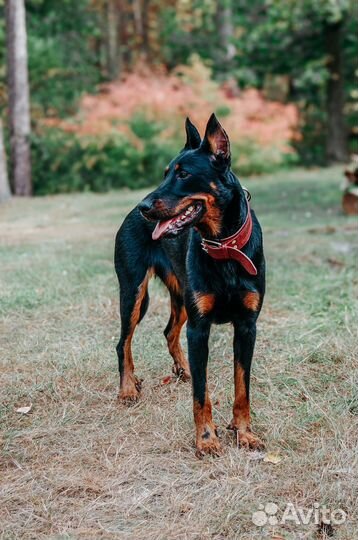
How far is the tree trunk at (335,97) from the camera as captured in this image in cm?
1950

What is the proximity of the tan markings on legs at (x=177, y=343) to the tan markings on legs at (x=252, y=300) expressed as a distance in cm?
101

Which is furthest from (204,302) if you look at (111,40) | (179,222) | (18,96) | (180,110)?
(111,40)

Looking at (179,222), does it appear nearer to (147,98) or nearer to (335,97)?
(147,98)

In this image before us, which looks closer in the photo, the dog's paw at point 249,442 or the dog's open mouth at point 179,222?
the dog's open mouth at point 179,222

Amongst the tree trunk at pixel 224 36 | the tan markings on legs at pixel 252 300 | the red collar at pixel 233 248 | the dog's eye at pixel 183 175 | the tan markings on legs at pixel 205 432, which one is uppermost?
the tree trunk at pixel 224 36

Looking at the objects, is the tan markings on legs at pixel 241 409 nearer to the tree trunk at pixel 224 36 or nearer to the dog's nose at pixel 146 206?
the dog's nose at pixel 146 206

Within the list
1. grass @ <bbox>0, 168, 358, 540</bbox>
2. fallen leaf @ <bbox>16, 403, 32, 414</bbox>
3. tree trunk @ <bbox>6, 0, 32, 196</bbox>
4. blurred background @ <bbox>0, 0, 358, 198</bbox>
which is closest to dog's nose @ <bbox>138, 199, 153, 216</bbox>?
grass @ <bbox>0, 168, 358, 540</bbox>

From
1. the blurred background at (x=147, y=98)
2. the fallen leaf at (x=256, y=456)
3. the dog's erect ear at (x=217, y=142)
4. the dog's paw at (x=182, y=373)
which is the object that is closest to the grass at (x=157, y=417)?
the fallen leaf at (x=256, y=456)

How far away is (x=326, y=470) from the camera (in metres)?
2.97

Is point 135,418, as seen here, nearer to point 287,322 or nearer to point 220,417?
point 220,417

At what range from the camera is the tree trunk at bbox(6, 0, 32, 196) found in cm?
1495

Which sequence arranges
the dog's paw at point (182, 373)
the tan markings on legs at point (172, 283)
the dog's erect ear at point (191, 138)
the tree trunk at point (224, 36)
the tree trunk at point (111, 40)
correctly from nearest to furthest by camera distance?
the dog's erect ear at point (191, 138) → the tan markings on legs at point (172, 283) → the dog's paw at point (182, 373) → the tree trunk at point (224, 36) → the tree trunk at point (111, 40)

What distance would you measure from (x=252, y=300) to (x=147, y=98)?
1598 centimetres

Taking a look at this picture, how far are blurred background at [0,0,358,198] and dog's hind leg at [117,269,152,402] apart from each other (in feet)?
42.1
